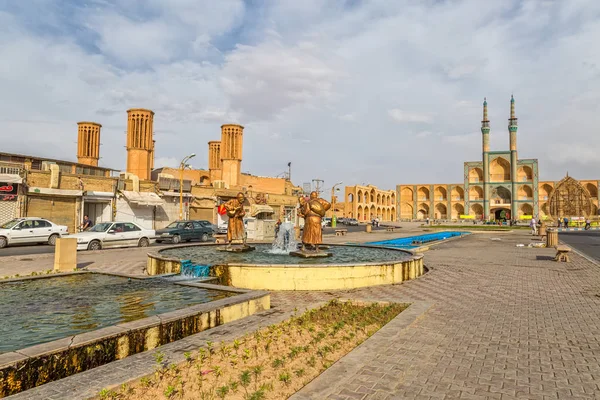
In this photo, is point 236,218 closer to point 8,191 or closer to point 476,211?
point 8,191

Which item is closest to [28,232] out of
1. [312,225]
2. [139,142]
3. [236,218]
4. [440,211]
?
[236,218]

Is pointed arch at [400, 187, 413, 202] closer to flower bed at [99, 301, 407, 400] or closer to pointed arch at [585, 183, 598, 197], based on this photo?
pointed arch at [585, 183, 598, 197]

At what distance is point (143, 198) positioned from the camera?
29859mm

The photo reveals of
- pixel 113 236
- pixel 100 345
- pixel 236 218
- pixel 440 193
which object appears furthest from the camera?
pixel 440 193

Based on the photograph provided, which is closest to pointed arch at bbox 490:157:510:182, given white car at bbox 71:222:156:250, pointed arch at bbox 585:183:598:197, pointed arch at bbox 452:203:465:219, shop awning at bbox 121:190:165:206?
pointed arch at bbox 452:203:465:219

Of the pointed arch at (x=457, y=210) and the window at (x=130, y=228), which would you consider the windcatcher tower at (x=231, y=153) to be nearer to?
the window at (x=130, y=228)

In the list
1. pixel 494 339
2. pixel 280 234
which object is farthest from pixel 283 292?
pixel 280 234

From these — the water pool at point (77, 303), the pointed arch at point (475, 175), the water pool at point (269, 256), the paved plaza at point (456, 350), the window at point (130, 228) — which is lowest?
the paved plaza at point (456, 350)

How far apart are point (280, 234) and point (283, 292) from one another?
21.7ft

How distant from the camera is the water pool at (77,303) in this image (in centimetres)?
448

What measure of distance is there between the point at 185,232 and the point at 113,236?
4962mm

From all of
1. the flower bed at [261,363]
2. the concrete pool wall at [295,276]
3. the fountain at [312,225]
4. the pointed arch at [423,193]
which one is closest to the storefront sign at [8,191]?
the fountain at [312,225]

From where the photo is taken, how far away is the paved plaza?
3.29 m

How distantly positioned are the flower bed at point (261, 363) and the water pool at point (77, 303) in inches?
61.3
